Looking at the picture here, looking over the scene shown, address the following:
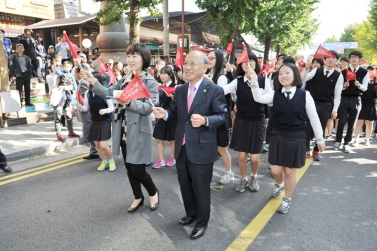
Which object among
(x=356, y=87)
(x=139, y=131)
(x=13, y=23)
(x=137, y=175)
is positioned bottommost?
(x=137, y=175)

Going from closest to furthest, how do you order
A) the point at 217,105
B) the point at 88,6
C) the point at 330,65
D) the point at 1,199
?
the point at 217,105 < the point at 1,199 < the point at 330,65 < the point at 88,6

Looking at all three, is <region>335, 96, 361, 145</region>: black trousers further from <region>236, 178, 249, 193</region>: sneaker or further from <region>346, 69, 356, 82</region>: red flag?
<region>236, 178, 249, 193</region>: sneaker

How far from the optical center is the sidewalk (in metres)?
5.91

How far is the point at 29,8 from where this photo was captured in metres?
17.2

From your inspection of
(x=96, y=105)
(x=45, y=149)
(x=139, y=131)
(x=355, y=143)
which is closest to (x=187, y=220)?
(x=139, y=131)

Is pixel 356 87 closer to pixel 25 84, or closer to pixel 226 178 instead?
pixel 226 178

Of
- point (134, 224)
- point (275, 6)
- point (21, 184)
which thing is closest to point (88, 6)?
point (275, 6)

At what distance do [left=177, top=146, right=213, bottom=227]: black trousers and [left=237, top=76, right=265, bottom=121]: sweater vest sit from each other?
1299 mm

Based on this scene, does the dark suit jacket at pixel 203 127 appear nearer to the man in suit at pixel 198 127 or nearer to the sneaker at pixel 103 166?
the man in suit at pixel 198 127

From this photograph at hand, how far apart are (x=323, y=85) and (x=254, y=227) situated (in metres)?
3.62

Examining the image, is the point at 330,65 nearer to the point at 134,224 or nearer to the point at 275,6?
the point at 134,224

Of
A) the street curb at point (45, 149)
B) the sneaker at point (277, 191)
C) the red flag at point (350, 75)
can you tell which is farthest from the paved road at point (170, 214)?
the red flag at point (350, 75)

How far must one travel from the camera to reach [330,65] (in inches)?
221

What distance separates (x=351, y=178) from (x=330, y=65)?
2.19m
